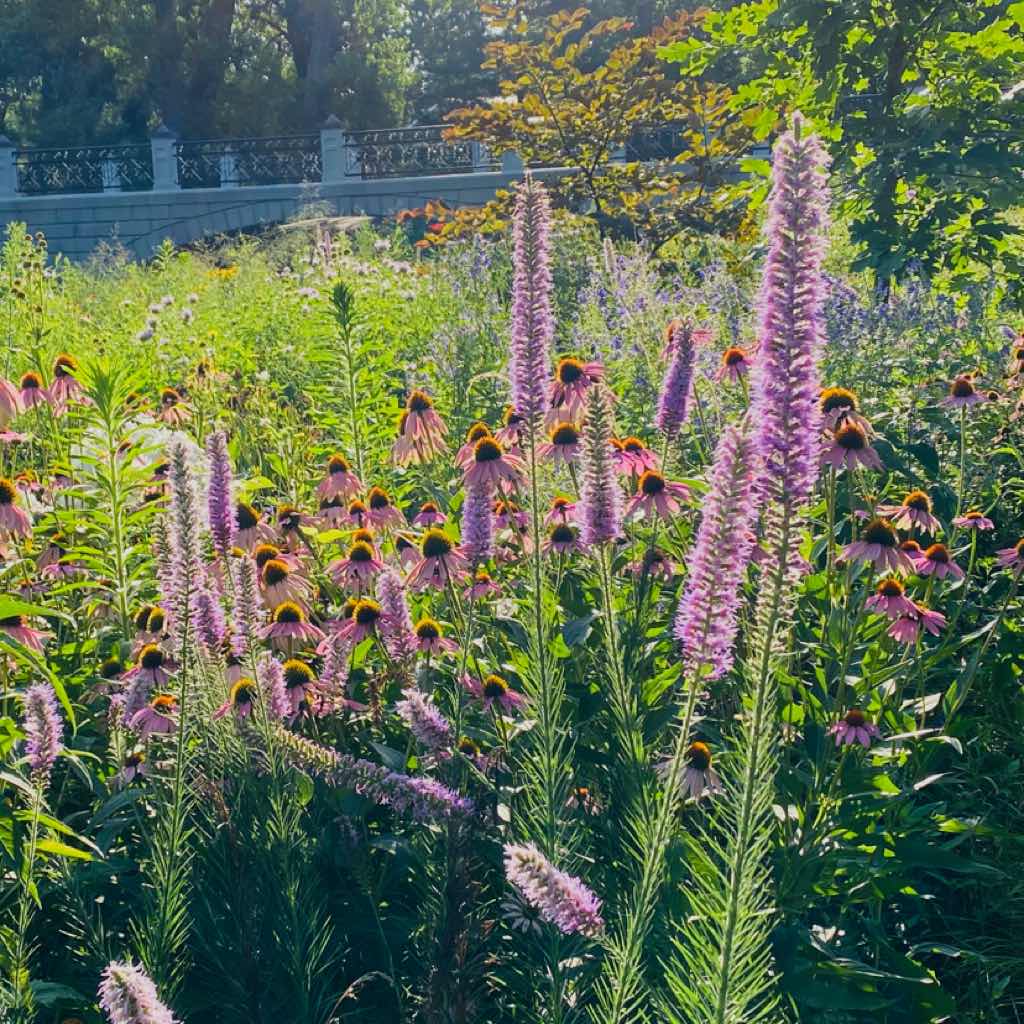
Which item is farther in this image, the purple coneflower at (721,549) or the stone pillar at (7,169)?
the stone pillar at (7,169)

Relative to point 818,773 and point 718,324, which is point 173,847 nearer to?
point 818,773

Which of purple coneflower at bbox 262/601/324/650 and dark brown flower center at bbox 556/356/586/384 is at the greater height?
dark brown flower center at bbox 556/356/586/384

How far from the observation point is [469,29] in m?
39.8

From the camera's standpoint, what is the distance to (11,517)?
319 centimetres

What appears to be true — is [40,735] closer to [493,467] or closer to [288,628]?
[288,628]

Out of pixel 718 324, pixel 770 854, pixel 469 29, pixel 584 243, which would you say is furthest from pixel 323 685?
pixel 469 29

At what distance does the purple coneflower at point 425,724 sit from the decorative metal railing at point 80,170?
→ 33629 mm

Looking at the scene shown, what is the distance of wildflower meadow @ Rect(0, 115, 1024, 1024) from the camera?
1455 millimetres

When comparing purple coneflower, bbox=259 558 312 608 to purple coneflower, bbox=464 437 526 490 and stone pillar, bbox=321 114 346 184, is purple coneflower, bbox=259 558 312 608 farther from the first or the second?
stone pillar, bbox=321 114 346 184

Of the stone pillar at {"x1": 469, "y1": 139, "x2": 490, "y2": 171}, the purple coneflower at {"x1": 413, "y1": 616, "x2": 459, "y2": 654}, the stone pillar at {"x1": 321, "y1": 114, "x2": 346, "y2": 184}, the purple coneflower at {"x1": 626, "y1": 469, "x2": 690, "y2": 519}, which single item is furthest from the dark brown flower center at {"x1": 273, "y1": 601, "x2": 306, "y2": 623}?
the stone pillar at {"x1": 321, "y1": 114, "x2": 346, "y2": 184}

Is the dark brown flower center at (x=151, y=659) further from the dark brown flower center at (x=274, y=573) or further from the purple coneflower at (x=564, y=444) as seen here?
the purple coneflower at (x=564, y=444)

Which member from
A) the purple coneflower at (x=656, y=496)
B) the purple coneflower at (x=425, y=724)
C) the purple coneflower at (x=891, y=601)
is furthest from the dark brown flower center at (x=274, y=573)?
the purple coneflower at (x=891, y=601)

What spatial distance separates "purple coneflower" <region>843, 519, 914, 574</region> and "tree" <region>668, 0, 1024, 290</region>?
4.28 m

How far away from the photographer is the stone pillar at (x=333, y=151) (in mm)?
31016
